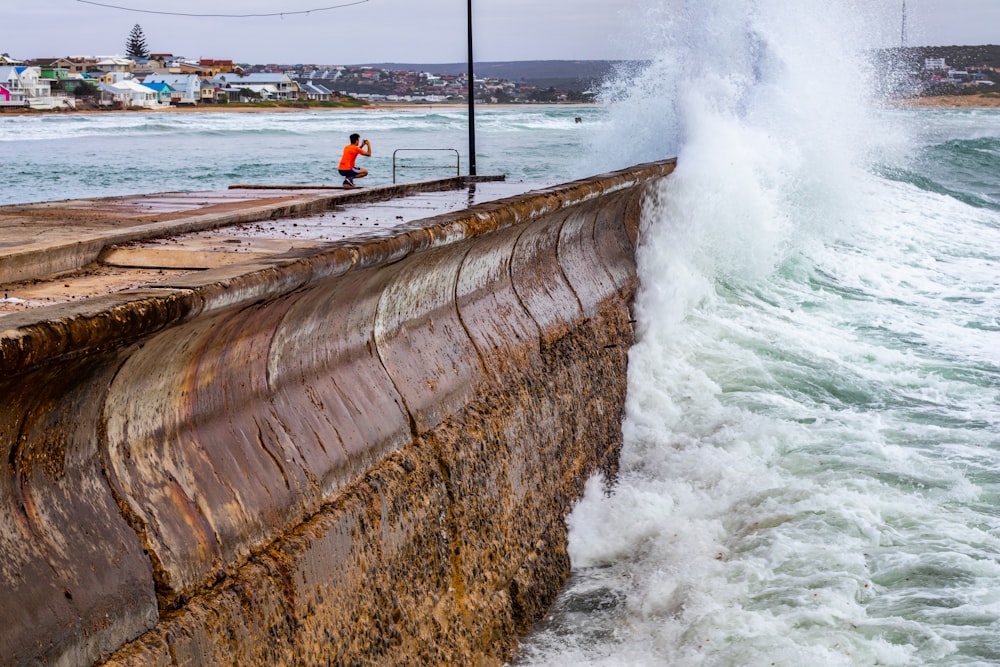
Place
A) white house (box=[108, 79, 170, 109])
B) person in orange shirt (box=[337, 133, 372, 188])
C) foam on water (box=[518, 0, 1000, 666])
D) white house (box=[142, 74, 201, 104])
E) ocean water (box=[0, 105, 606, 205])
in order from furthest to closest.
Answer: white house (box=[142, 74, 201, 104]), white house (box=[108, 79, 170, 109]), ocean water (box=[0, 105, 606, 205]), person in orange shirt (box=[337, 133, 372, 188]), foam on water (box=[518, 0, 1000, 666])

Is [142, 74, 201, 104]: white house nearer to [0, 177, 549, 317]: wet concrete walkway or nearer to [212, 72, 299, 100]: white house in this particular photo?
[212, 72, 299, 100]: white house

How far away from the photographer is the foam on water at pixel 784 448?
4277mm

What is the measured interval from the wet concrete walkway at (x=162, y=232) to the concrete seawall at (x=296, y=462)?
0.35 m

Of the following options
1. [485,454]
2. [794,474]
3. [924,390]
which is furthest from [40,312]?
[924,390]

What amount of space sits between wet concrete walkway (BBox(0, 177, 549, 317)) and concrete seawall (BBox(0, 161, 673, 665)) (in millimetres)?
345

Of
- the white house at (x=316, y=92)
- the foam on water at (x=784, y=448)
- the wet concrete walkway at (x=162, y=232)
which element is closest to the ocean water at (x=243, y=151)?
the foam on water at (x=784, y=448)

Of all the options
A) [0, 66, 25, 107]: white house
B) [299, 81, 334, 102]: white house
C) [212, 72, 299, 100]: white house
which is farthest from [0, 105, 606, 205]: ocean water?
[212, 72, 299, 100]: white house

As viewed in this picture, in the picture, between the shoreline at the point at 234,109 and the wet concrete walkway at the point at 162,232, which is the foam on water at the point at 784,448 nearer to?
the wet concrete walkway at the point at 162,232

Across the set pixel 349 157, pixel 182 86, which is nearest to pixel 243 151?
pixel 349 157

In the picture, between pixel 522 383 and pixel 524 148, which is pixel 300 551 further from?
pixel 524 148

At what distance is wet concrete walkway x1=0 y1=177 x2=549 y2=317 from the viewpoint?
4.66 metres

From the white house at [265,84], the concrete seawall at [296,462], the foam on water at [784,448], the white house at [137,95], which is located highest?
the white house at [265,84]

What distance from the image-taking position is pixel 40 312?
2523mm

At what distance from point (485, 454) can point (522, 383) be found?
0.81m
